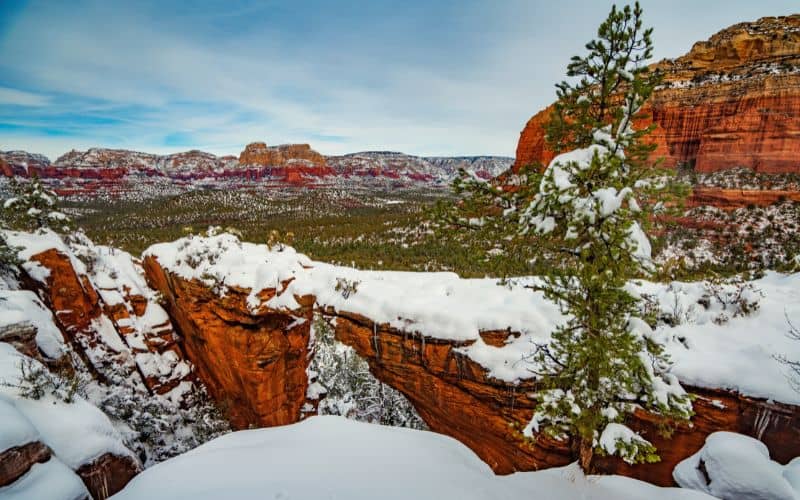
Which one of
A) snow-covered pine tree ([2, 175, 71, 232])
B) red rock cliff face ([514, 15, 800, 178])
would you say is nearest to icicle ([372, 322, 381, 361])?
snow-covered pine tree ([2, 175, 71, 232])

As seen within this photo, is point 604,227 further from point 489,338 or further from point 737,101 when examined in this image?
point 737,101

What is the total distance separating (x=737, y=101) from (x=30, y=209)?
67951 millimetres

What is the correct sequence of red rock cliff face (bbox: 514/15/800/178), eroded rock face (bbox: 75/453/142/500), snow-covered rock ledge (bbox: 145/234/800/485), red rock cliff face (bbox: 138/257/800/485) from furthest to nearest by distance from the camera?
red rock cliff face (bbox: 514/15/800/178) → red rock cliff face (bbox: 138/257/800/485) → snow-covered rock ledge (bbox: 145/234/800/485) → eroded rock face (bbox: 75/453/142/500)

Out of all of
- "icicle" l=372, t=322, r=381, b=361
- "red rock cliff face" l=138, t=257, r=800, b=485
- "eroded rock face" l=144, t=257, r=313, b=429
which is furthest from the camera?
"eroded rock face" l=144, t=257, r=313, b=429

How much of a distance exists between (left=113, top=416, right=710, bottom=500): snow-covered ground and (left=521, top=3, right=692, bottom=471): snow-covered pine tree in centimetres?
100

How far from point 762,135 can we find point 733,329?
2000 inches

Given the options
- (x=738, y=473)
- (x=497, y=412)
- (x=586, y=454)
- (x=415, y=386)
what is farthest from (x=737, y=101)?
(x=586, y=454)

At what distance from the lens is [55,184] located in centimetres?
15488

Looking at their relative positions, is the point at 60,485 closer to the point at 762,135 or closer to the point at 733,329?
the point at 733,329

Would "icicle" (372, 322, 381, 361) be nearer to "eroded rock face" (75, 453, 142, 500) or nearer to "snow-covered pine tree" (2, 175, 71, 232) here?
"eroded rock face" (75, 453, 142, 500)

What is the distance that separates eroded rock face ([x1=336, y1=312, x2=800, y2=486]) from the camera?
646 cm

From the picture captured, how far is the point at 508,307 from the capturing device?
31.9 feet

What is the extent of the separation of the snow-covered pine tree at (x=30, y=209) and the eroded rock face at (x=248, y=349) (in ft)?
20.0

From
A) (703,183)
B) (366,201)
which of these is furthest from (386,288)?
(366,201)
